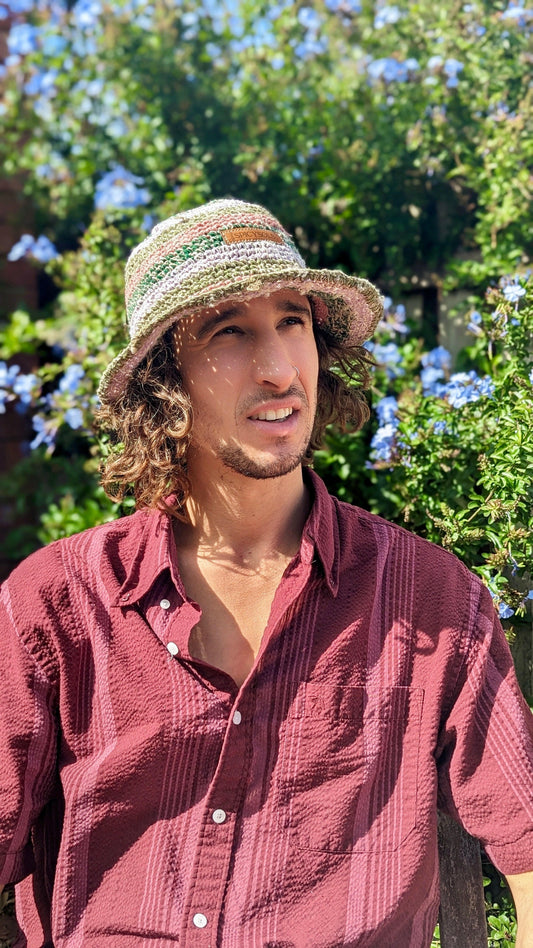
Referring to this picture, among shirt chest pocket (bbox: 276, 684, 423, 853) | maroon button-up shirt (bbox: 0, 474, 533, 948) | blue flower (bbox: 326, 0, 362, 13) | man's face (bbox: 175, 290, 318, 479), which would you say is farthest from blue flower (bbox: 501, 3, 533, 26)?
shirt chest pocket (bbox: 276, 684, 423, 853)

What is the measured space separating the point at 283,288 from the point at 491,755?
3.04ft

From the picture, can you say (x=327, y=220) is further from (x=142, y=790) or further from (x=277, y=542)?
(x=142, y=790)

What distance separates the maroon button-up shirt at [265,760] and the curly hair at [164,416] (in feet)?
0.75

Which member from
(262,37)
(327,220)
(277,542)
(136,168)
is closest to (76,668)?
(277,542)

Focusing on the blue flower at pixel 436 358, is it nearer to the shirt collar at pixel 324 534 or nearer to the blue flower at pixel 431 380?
the blue flower at pixel 431 380

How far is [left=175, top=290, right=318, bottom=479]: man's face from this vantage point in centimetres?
168

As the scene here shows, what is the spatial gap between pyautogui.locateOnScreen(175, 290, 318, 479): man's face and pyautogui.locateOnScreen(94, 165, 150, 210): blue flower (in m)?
1.80

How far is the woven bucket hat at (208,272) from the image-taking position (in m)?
1.63

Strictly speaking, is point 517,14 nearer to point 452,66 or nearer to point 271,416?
point 452,66

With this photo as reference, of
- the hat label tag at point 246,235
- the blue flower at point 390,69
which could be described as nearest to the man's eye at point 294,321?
the hat label tag at point 246,235

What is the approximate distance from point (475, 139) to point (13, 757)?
7.89ft

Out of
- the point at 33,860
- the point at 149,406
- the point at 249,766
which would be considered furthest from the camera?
the point at 149,406

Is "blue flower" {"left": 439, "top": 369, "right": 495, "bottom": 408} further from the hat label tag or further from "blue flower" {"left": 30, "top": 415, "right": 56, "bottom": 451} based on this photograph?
"blue flower" {"left": 30, "top": 415, "right": 56, "bottom": 451}

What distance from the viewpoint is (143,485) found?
192 centimetres
